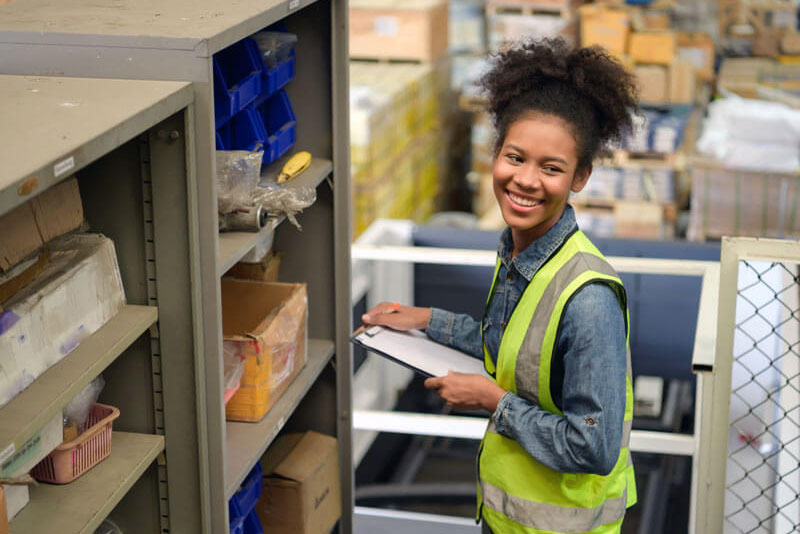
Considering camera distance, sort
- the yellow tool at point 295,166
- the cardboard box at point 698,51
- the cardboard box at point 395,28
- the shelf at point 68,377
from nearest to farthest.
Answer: the shelf at point 68,377 → the yellow tool at point 295,166 → the cardboard box at point 395,28 → the cardboard box at point 698,51

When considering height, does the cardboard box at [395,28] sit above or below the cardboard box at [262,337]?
above

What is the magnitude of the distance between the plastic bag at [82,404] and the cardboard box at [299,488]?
90cm

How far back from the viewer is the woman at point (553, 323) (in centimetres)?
206

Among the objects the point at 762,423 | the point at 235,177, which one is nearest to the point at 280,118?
the point at 235,177

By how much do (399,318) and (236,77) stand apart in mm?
774

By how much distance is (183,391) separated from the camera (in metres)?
2.11

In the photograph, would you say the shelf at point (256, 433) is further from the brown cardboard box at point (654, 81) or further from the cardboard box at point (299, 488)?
the brown cardboard box at point (654, 81)

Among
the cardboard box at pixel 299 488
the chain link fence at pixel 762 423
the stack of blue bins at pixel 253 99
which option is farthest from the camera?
the chain link fence at pixel 762 423

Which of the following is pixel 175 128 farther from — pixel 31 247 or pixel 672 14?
pixel 672 14

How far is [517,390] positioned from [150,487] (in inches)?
32.9

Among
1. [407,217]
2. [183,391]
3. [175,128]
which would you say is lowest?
[407,217]

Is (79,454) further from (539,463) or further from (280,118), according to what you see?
(280,118)

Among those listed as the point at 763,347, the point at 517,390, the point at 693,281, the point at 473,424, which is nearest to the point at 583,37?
the point at 693,281

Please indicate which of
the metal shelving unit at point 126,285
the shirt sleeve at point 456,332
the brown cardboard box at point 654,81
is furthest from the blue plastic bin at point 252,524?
the brown cardboard box at point 654,81
